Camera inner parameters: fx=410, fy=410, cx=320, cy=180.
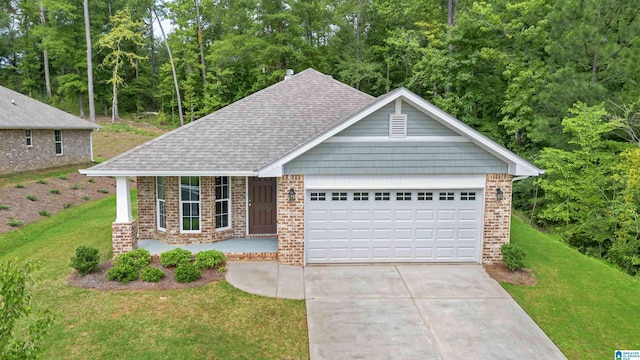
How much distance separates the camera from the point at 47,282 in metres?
9.85

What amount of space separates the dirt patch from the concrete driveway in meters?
0.25

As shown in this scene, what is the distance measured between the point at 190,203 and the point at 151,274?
2.72 metres

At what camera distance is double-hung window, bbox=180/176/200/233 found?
39.1 ft

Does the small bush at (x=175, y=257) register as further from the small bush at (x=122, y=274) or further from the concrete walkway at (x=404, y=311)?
the concrete walkway at (x=404, y=311)

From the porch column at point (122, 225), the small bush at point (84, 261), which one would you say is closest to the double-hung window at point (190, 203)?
the porch column at point (122, 225)

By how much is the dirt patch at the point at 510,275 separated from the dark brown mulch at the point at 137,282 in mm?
6956

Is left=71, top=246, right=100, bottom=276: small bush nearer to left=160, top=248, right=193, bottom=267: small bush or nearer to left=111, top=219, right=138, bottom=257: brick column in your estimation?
left=111, top=219, right=138, bottom=257: brick column

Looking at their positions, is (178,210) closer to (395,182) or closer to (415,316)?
(395,182)

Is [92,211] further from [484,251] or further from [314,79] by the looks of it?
[484,251]

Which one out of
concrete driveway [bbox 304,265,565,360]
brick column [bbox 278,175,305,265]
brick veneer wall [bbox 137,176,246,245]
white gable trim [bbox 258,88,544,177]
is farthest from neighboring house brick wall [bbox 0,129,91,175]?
concrete driveway [bbox 304,265,565,360]

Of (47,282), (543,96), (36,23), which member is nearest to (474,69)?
(543,96)

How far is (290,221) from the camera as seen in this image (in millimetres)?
11008

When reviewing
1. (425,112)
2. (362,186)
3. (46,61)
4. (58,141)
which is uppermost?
(46,61)

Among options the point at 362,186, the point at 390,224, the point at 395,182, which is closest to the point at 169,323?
the point at 362,186
